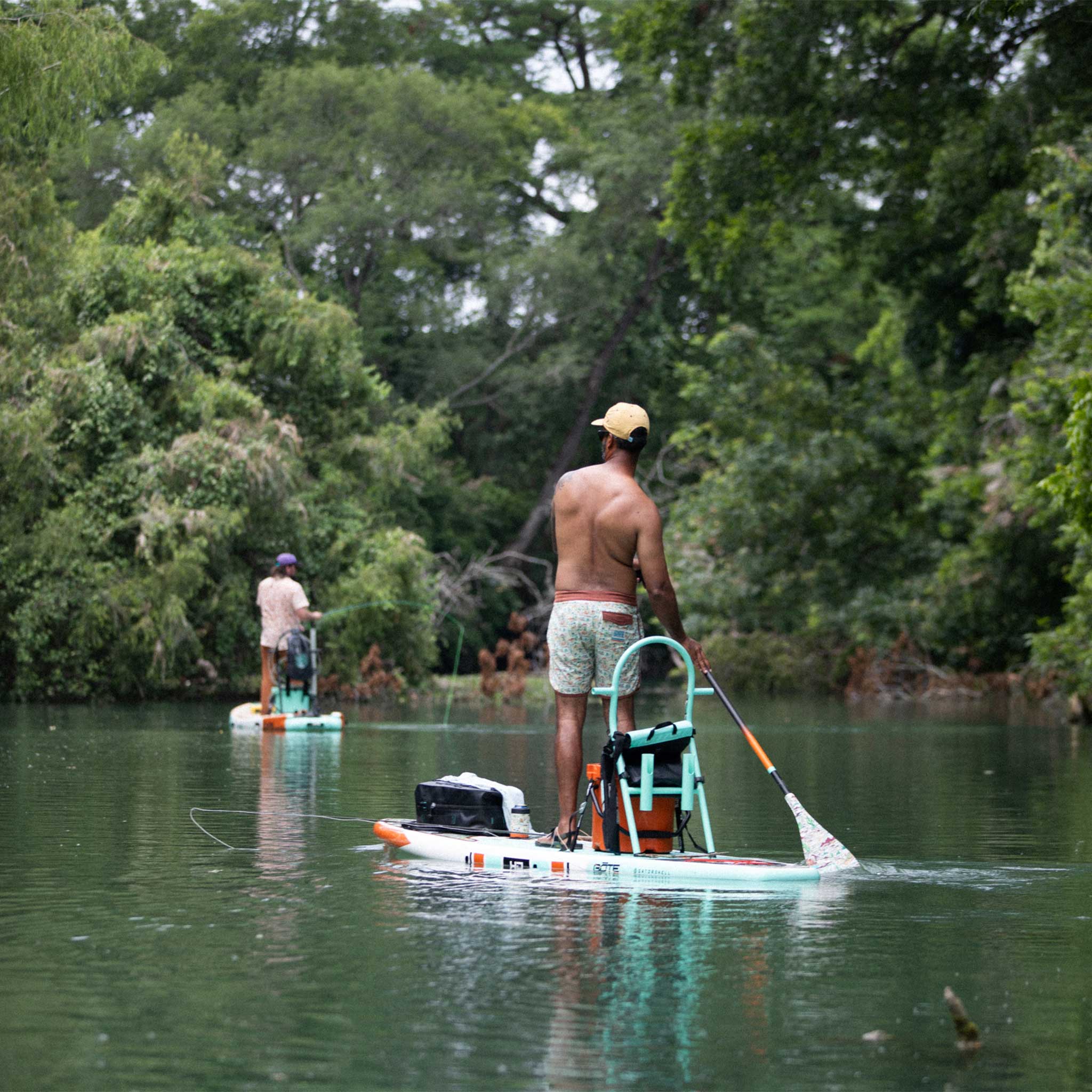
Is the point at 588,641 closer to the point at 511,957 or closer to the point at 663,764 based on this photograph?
the point at 663,764

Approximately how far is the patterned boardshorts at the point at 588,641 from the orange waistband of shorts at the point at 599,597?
1 centimetres

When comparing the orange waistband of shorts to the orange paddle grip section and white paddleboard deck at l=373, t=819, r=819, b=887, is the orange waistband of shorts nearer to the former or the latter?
the orange paddle grip section

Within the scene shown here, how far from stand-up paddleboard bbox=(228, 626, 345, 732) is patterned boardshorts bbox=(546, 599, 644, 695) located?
39.9ft

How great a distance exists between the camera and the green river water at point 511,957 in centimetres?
483

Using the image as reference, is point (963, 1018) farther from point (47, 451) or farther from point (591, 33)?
point (591, 33)

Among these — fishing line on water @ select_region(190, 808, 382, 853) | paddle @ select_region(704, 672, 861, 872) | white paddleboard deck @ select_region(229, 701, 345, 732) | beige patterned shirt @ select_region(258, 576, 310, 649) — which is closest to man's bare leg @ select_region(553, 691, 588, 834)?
paddle @ select_region(704, 672, 861, 872)

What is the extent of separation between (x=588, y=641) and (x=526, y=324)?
4238cm

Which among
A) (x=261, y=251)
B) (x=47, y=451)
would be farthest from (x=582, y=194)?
(x=47, y=451)

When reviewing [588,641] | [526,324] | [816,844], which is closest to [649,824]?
[816,844]

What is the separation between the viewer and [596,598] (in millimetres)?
8719

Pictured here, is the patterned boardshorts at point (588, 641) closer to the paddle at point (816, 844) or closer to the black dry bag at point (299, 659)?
the paddle at point (816, 844)

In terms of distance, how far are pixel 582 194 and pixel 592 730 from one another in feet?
110

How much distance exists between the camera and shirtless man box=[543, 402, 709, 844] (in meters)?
8.70

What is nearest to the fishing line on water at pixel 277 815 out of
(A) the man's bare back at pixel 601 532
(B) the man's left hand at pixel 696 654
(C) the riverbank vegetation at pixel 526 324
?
(A) the man's bare back at pixel 601 532
